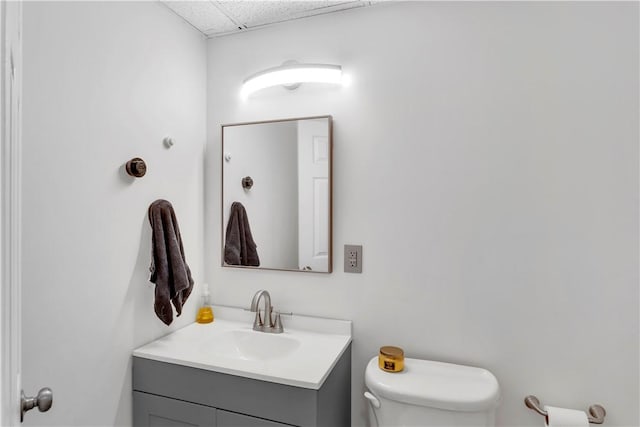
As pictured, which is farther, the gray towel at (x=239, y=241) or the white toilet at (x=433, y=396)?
the gray towel at (x=239, y=241)

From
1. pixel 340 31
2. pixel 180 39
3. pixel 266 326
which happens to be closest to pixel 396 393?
pixel 266 326

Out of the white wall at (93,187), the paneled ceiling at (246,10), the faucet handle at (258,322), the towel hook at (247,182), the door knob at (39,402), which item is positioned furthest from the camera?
the towel hook at (247,182)

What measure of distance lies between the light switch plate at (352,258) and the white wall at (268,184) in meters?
0.24

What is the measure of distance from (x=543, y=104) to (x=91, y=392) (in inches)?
76.3

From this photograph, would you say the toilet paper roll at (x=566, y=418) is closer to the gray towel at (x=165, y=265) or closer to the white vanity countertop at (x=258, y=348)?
the white vanity countertop at (x=258, y=348)

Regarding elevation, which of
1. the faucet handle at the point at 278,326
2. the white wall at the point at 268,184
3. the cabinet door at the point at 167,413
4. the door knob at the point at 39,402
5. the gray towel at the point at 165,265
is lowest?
the cabinet door at the point at 167,413

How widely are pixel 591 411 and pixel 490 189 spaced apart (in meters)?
0.86

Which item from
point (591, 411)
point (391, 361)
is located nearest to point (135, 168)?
point (391, 361)

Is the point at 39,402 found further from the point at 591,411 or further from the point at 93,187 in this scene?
the point at 591,411

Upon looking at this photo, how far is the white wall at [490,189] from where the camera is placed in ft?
4.12

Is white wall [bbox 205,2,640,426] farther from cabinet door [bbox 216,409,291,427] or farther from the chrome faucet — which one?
cabinet door [bbox 216,409,291,427]

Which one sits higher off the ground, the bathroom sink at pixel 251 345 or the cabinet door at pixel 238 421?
the bathroom sink at pixel 251 345

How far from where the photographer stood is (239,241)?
1.75 meters

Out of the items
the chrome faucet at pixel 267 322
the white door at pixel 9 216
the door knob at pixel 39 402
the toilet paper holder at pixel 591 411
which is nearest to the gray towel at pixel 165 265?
the chrome faucet at pixel 267 322
